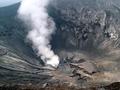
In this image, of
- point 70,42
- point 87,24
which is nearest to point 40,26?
point 70,42

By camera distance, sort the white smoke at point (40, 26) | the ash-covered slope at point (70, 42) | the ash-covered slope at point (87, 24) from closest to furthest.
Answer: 1. the ash-covered slope at point (70, 42)
2. the white smoke at point (40, 26)
3. the ash-covered slope at point (87, 24)

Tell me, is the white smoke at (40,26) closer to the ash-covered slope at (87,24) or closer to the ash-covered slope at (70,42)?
the ash-covered slope at (70,42)

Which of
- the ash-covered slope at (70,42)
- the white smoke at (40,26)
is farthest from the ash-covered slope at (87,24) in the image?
the white smoke at (40,26)

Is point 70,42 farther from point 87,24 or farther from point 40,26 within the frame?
point 40,26

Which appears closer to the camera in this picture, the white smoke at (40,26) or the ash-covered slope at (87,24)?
the white smoke at (40,26)

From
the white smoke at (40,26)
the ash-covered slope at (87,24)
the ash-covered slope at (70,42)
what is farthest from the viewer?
the ash-covered slope at (87,24)

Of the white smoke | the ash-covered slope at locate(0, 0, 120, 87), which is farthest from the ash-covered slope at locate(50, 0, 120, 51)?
the white smoke

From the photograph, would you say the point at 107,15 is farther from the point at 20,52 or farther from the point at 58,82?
the point at 58,82

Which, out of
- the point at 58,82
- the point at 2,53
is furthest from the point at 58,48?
the point at 58,82
